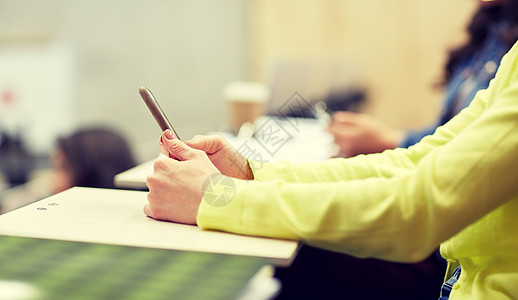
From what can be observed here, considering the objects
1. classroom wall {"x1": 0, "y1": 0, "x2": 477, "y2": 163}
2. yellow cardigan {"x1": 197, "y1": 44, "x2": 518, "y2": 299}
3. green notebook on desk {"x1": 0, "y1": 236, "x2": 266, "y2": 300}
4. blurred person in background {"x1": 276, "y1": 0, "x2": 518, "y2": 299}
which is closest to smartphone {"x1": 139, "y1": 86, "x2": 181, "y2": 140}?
yellow cardigan {"x1": 197, "y1": 44, "x2": 518, "y2": 299}

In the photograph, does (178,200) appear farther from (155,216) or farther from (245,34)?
(245,34)

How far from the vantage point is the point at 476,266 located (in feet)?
2.28

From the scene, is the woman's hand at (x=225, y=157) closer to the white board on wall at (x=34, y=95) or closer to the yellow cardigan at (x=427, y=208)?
the yellow cardigan at (x=427, y=208)

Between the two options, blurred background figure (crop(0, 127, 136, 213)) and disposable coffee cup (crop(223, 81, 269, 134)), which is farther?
disposable coffee cup (crop(223, 81, 269, 134))

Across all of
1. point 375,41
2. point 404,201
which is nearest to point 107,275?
point 404,201

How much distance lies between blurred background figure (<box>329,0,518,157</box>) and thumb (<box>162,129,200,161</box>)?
0.87 metres

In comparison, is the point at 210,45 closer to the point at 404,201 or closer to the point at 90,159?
the point at 90,159

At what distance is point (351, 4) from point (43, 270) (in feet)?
9.96

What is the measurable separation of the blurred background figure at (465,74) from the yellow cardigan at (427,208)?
0.74m

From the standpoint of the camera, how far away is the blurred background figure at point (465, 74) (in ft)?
4.51

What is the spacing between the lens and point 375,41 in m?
3.78

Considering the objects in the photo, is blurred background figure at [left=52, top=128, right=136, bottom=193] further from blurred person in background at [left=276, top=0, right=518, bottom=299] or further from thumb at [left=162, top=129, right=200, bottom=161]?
thumb at [left=162, top=129, right=200, bottom=161]

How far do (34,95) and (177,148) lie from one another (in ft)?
11.4

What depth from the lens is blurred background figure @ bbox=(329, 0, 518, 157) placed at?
1376 millimetres
